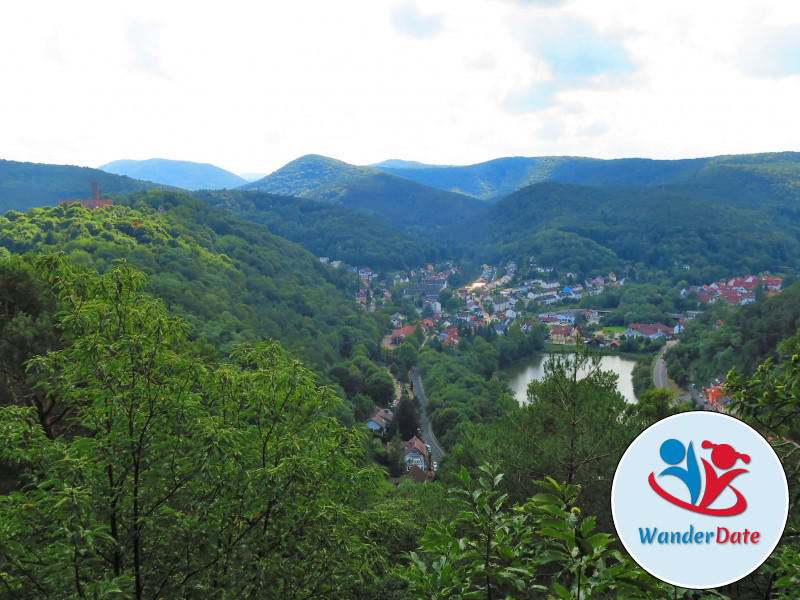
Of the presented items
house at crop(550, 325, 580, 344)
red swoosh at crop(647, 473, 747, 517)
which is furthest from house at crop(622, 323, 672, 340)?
red swoosh at crop(647, 473, 747, 517)

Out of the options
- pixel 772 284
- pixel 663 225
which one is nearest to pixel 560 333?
pixel 772 284

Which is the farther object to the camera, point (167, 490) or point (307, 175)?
point (307, 175)

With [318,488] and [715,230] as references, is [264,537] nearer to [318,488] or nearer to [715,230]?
[318,488]

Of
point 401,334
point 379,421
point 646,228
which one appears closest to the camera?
point 379,421

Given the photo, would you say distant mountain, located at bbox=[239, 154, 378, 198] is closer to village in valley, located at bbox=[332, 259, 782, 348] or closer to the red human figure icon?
village in valley, located at bbox=[332, 259, 782, 348]

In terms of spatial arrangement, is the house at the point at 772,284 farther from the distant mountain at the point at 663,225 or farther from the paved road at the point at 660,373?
the paved road at the point at 660,373

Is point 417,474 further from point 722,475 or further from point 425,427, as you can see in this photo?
point 722,475
